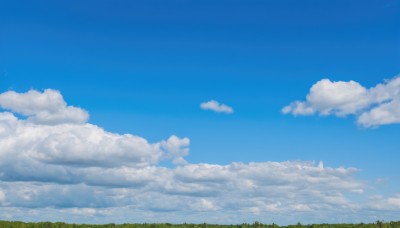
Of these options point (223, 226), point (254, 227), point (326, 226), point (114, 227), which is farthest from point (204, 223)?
point (326, 226)

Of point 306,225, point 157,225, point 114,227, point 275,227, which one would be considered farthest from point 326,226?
point 114,227

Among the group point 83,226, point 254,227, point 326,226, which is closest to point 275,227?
point 254,227

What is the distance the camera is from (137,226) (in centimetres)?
5206

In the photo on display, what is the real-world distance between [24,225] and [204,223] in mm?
18043

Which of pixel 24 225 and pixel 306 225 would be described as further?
pixel 306 225

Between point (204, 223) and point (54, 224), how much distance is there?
50.0 feet

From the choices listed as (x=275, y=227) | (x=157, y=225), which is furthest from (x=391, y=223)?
(x=157, y=225)

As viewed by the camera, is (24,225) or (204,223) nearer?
(24,225)

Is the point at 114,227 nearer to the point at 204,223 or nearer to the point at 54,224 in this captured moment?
the point at 54,224

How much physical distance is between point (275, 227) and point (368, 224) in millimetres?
9791

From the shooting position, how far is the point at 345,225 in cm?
5359

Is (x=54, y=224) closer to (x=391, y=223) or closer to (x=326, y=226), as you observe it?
(x=326, y=226)

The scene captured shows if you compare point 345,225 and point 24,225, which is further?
point 345,225

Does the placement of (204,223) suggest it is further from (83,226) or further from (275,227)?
(83,226)
